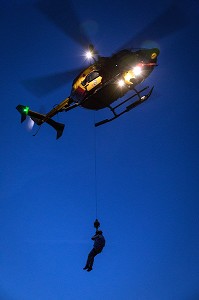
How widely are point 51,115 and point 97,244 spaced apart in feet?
21.2

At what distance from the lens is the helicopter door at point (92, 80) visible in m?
11.4

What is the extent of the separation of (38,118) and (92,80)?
151 inches

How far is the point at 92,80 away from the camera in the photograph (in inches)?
452

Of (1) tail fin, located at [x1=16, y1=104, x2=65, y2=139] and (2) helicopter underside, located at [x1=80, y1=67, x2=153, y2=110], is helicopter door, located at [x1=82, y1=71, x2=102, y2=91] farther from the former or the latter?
(1) tail fin, located at [x1=16, y1=104, x2=65, y2=139]

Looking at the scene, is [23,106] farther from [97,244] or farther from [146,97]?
[97,244]

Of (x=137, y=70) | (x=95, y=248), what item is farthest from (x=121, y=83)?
(x=95, y=248)

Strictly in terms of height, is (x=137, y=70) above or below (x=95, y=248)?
above

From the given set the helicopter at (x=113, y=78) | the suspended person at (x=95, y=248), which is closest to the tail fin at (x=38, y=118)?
the helicopter at (x=113, y=78)

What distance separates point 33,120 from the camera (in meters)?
14.1

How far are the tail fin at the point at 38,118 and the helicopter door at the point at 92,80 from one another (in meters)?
2.89

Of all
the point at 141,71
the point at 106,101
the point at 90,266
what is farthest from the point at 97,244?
the point at 141,71

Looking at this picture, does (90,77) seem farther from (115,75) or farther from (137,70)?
(137,70)

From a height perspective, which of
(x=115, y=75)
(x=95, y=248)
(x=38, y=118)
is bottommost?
(x=95, y=248)

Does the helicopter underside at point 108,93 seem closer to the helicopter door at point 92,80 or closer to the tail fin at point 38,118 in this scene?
the helicopter door at point 92,80
